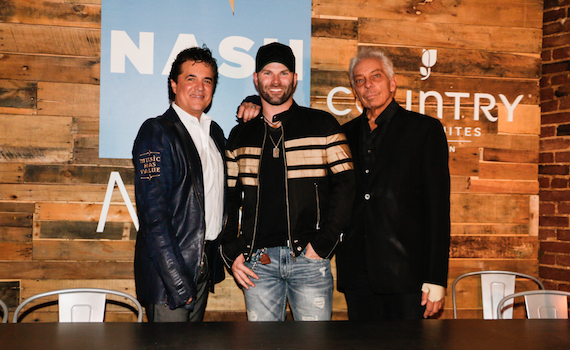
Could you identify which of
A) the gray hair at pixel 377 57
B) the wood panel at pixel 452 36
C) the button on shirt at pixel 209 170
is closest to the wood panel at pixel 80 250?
the button on shirt at pixel 209 170

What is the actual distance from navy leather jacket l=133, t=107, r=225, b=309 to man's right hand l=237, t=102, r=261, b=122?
44 centimetres

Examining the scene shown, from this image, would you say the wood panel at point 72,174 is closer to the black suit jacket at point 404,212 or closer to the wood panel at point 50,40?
the wood panel at point 50,40

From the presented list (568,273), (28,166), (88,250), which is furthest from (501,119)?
(28,166)

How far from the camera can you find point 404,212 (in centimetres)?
234

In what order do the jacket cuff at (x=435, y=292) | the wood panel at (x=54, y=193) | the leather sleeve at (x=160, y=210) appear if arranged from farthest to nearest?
the wood panel at (x=54, y=193), the jacket cuff at (x=435, y=292), the leather sleeve at (x=160, y=210)

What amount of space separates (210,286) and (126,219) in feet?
3.39

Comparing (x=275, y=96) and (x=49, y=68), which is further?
(x=49, y=68)

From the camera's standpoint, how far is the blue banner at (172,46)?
10.2 ft

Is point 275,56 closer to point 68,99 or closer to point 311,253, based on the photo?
point 311,253

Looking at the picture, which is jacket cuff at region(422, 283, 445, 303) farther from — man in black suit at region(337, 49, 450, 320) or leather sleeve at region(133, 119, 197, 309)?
leather sleeve at region(133, 119, 197, 309)

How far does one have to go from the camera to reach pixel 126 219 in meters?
3.12

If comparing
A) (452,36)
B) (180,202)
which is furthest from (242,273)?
(452,36)

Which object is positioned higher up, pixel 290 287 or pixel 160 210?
pixel 160 210

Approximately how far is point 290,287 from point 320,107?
1465 mm
